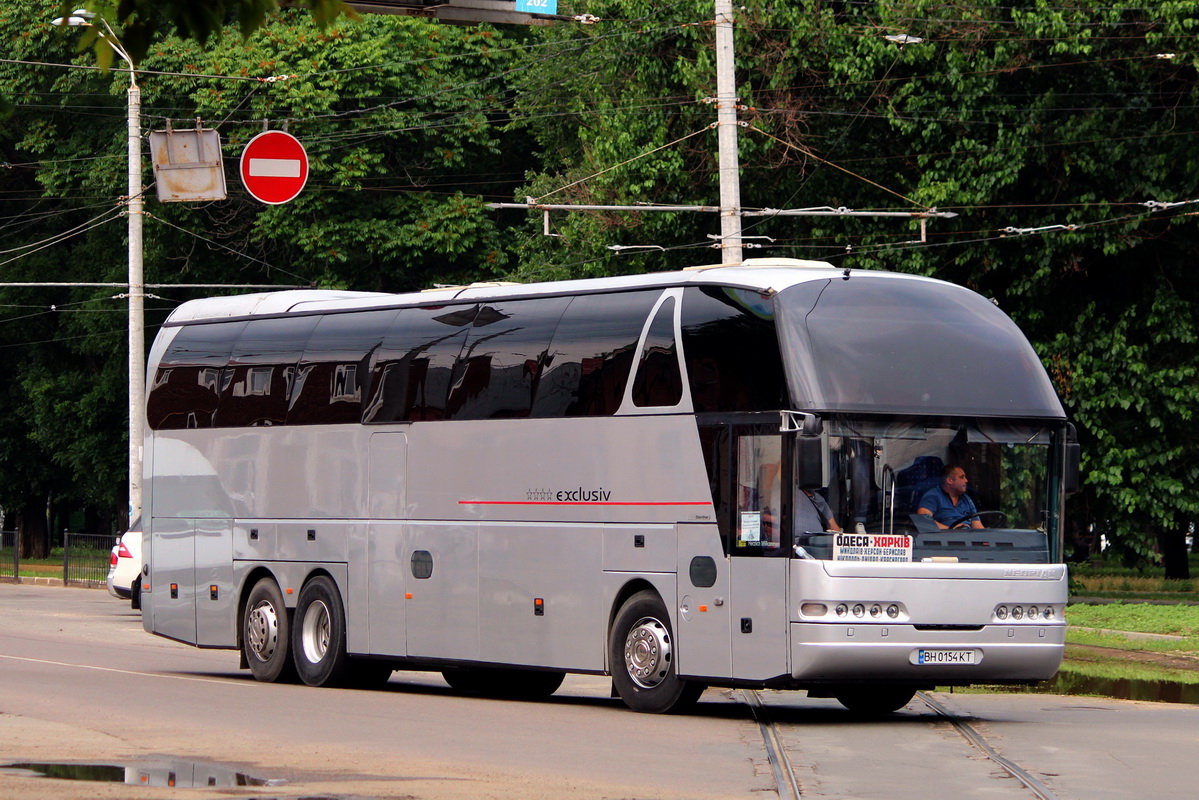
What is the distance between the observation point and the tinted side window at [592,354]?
54.7ft

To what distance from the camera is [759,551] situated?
15359 mm

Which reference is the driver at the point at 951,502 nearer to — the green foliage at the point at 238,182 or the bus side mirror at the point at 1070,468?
the bus side mirror at the point at 1070,468

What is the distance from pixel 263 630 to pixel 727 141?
8.25 metres

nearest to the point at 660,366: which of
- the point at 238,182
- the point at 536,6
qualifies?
the point at 536,6

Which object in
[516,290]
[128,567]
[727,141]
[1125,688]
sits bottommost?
[1125,688]

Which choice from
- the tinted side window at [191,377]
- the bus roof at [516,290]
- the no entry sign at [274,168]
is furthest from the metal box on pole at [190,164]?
the tinted side window at [191,377]

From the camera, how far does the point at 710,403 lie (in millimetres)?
15867

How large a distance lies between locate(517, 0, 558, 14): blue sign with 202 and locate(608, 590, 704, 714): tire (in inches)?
218

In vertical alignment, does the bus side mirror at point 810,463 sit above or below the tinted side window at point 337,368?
below

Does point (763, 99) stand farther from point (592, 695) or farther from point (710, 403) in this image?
point (710, 403)

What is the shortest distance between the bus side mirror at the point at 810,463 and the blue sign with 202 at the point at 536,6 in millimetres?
5522

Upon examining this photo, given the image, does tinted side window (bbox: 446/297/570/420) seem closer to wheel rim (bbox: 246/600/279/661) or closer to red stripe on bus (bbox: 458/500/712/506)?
red stripe on bus (bbox: 458/500/712/506)

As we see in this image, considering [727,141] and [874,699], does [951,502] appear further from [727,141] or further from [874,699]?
[727,141]

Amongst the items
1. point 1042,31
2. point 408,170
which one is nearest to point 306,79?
point 408,170
